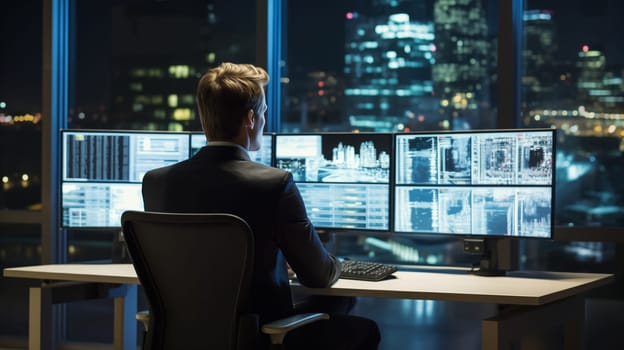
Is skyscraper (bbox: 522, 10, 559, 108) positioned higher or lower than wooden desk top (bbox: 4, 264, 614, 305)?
higher

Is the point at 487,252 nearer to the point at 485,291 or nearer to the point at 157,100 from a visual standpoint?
the point at 485,291

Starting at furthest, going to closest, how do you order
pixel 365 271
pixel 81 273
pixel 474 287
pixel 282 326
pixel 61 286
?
pixel 61 286, pixel 81 273, pixel 365 271, pixel 474 287, pixel 282 326

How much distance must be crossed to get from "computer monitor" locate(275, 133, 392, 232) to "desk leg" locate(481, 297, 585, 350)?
0.74m

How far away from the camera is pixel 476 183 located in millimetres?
3174

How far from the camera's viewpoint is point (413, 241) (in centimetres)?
393

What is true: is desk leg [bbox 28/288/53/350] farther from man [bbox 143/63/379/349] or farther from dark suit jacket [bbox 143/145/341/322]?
dark suit jacket [bbox 143/145/341/322]

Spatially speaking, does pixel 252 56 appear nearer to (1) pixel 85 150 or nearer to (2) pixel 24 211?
(1) pixel 85 150

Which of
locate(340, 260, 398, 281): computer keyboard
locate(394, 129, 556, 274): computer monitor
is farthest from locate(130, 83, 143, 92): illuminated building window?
locate(340, 260, 398, 281): computer keyboard

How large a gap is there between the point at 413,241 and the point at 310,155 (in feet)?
2.61

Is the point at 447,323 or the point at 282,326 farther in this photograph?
the point at 447,323

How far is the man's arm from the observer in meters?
2.29

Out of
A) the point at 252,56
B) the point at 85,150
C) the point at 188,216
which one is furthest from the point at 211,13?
the point at 188,216

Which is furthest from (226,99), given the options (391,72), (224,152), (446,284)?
(391,72)

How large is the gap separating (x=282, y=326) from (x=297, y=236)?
0.84 ft
